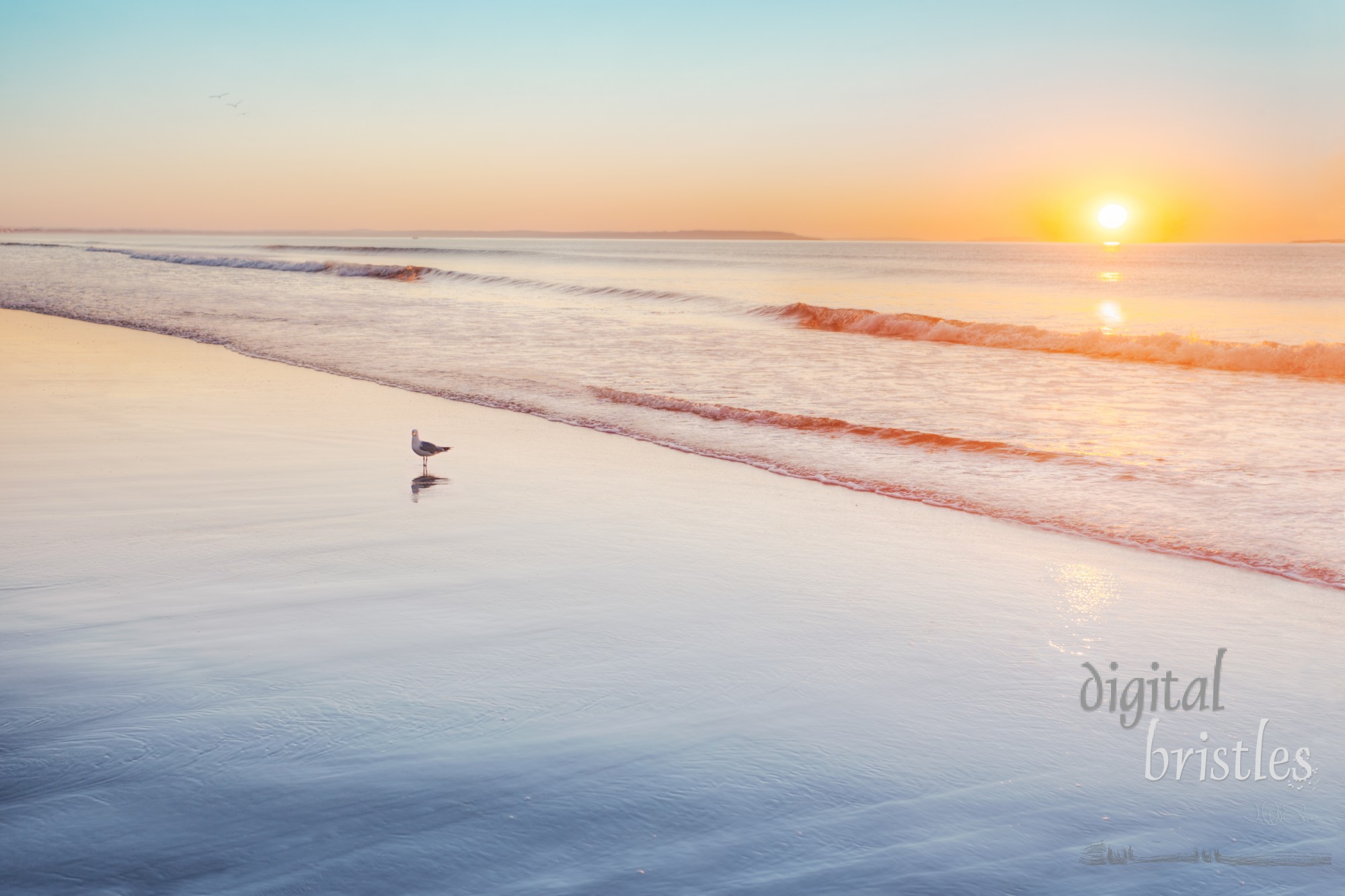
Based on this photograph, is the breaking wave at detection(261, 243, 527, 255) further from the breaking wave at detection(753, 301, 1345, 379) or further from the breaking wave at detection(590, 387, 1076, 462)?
the breaking wave at detection(590, 387, 1076, 462)

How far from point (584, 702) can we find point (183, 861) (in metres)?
1.59

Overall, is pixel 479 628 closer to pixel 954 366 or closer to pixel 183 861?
pixel 183 861

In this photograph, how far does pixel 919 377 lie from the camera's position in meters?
16.6

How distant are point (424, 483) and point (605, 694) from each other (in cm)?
445

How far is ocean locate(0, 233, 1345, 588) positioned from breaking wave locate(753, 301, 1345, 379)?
74mm

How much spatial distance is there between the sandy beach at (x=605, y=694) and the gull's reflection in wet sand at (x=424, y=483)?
53mm

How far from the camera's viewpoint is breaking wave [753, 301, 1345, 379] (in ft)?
62.6

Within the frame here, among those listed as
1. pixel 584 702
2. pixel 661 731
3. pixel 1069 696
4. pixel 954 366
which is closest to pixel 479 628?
pixel 584 702

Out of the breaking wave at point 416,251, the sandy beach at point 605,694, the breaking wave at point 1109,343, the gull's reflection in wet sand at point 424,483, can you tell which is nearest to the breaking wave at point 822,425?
the sandy beach at point 605,694

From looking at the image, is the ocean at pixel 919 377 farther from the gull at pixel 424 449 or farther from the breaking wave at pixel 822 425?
the gull at pixel 424 449

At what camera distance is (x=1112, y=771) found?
3.64m

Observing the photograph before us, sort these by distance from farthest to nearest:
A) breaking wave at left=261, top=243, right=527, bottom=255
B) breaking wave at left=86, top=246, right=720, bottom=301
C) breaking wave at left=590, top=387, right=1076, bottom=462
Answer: breaking wave at left=261, top=243, right=527, bottom=255 → breaking wave at left=86, top=246, right=720, bottom=301 → breaking wave at left=590, top=387, right=1076, bottom=462

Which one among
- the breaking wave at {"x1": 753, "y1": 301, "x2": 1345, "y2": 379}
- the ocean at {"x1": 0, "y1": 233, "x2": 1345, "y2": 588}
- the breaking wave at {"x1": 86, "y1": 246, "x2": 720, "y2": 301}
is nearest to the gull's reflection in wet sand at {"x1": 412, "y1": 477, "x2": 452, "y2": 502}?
the ocean at {"x1": 0, "y1": 233, "x2": 1345, "y2": 588}

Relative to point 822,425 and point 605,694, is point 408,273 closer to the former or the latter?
point 822,425
